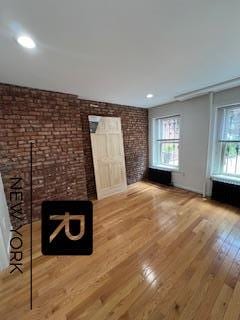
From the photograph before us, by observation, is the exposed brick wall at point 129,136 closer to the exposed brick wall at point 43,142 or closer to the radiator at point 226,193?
the exposed brick wall at point 43,142

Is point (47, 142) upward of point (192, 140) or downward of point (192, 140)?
upward

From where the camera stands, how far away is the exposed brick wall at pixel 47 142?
98.2 inches

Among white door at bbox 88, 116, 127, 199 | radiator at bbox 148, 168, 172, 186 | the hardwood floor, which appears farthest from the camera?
radiator at bbox 148, 168, 172, 186

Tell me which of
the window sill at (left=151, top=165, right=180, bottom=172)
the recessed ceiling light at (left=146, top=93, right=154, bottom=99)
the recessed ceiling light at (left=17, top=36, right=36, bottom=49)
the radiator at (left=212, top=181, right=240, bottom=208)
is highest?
the recessed ceiling light at (left=17, top=36, right=36, bottom=49)

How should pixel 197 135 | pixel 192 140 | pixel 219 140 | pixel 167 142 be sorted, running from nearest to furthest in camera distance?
pixel 219 140, pixel 197 135, pixel 192 140, pixel 167 142

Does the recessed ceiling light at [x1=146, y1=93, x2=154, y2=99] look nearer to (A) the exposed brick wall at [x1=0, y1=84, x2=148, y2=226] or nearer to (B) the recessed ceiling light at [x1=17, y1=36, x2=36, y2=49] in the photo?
(A) the exposed brick wall at [x1=0, y1=84, x2=148, y2=226]

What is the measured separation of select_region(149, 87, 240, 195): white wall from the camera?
10.7 ft

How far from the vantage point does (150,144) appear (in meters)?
4.98

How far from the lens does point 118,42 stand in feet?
4.98

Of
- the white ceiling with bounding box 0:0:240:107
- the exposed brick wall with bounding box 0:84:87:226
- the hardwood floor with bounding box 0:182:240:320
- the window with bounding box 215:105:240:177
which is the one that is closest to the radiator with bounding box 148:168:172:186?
the window with bounding box 215:105:240:177

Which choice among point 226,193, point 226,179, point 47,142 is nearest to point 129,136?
point 47,142

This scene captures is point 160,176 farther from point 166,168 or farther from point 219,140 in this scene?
point 219,140

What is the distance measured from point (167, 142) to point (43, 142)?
328cm

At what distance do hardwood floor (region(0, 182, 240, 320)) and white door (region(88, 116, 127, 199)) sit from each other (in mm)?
1261
